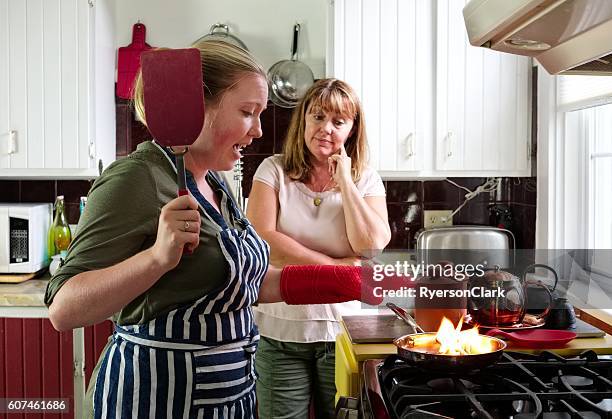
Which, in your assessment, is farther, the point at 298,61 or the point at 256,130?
the point at 298,61

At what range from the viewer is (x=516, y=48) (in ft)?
4.28

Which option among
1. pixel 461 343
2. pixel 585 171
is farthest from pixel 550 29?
pixel 585 171

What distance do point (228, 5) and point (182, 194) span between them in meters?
2.23

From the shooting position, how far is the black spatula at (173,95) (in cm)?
117

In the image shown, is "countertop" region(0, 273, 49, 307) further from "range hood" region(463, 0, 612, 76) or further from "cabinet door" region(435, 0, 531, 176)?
"range hood" region(463, 0, 612, 76)

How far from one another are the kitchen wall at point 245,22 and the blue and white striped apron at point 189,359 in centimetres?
195

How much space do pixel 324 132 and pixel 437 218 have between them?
1.34m

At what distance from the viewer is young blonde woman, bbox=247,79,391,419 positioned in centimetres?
198

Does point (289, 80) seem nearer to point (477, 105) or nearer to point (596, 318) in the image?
A: point (477, 105)

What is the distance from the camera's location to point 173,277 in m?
1.23

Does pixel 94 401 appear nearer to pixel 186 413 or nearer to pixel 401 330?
pixel 186 413

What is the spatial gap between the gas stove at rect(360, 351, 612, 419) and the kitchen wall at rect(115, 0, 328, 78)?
2087 mm

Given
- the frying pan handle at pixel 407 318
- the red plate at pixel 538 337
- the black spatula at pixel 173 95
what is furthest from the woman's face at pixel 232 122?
the red plate at pixel 538 337

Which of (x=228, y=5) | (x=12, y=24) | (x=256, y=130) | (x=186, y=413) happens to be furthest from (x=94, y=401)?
(x=228, y=5)
